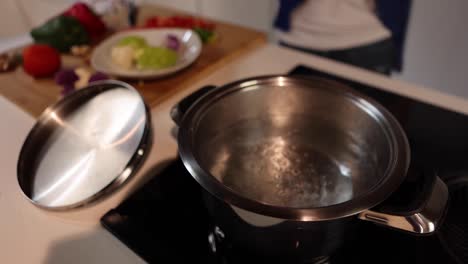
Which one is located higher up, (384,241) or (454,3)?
(454,3)

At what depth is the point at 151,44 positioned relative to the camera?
869 mm

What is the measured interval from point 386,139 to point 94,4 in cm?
97

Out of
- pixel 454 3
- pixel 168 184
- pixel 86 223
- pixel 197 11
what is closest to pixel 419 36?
pixel 454 3

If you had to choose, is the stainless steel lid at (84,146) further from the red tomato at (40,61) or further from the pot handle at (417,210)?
the pot handle at (417,210)

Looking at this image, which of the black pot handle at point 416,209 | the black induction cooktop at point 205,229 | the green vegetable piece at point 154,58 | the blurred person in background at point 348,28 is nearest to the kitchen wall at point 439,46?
the blurred person in background at point 348,28

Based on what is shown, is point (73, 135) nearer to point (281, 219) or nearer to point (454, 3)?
point (281, 219)

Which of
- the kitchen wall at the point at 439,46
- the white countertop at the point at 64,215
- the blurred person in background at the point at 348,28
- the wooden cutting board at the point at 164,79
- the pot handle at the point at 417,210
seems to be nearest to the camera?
the pot handle at the point at 417,210

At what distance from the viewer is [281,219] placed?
1.08 feet

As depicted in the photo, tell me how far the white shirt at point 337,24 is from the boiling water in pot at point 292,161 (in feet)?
1.84

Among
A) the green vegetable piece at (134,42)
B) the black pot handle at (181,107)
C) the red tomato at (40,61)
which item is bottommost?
the red tomato at (40,61)

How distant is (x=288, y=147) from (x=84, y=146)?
1.04 ft

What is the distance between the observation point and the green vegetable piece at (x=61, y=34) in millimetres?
860

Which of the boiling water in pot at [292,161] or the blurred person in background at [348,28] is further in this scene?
the blurred person in background at [348,28]

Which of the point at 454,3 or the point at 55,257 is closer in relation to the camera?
the point at 55,257
